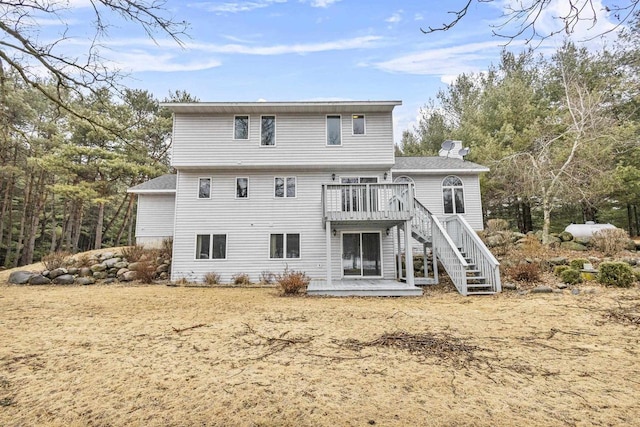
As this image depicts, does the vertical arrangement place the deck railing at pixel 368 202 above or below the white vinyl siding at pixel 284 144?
below

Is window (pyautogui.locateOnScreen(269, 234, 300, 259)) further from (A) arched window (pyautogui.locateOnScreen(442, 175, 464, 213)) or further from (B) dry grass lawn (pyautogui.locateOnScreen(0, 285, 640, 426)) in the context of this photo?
(A) arched window (pyautogui.locateOnScreen(442, 175, 464, 213))

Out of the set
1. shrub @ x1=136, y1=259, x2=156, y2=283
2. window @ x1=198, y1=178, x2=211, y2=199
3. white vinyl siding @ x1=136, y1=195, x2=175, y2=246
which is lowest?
shrub @ x1=136, y1=259, x2=156, y2=283

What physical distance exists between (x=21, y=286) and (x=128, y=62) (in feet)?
36.7

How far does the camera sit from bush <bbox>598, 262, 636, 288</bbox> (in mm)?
7777

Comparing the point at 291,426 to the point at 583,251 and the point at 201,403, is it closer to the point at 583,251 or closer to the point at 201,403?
the point at 201,403

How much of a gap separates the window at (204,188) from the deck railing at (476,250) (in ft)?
31.9

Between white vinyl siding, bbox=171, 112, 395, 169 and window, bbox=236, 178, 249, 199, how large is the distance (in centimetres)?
71

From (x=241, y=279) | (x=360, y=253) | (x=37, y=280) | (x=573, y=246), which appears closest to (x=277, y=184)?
(x=241, y=279)

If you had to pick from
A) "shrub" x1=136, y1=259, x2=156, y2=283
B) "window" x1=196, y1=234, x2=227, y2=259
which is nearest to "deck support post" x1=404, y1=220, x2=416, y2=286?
"window" x1=196, y1=234, x2=227, y2=259

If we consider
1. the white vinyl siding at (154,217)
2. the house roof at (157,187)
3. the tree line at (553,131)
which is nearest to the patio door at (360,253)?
the tree line at (553,131)

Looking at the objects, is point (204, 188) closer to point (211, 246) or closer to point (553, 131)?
point (211, 246)

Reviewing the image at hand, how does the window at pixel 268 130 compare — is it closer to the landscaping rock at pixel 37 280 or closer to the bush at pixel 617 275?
the landscaping rock at pixel 37 280

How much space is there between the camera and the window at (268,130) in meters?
12.5

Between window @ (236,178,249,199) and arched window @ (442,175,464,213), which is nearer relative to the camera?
window @ (236,178,249,199)
